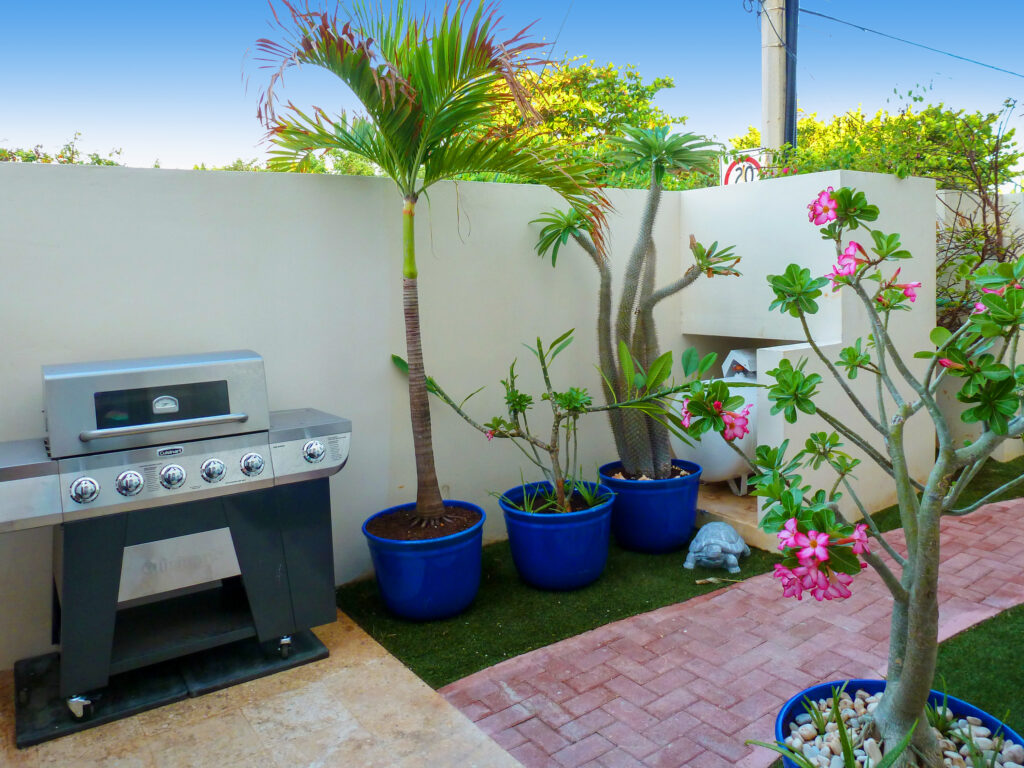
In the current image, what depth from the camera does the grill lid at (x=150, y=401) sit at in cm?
252

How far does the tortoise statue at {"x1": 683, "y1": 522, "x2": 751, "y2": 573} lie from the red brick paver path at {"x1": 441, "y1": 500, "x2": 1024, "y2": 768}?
0.18 m

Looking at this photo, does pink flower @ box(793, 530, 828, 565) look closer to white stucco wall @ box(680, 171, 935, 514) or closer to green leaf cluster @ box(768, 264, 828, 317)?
green leaf cluster @ box(768, 264, 828, 317)

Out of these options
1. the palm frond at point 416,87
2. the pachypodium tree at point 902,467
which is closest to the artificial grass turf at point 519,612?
the pachypodium tree at point 902,467

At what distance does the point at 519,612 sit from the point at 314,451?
4.09ft

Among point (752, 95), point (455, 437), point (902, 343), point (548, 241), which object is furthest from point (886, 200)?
point (752, 95)

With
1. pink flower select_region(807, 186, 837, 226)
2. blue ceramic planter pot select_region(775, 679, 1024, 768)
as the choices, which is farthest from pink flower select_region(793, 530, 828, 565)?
pink flower select_region(807, 186, 837, 226)

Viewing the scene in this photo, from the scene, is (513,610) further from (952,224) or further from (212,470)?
(952,224)

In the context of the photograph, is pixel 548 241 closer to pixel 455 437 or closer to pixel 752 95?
pixel 455 437

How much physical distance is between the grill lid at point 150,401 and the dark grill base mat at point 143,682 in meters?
0.92

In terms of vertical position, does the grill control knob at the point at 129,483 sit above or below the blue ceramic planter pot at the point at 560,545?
above

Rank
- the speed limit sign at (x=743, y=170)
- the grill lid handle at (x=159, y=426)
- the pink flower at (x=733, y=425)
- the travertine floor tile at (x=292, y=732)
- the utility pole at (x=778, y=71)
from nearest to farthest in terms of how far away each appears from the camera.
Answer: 1. the pink flower at (x=733, y=425)
2. the travertine floor tile at (x=292, y=732)
3. the grill lid handle at (x=159, y=426)
4. the speed limit sign at (x=743, y=170)
5. the utility pole at (x=778, y=71)

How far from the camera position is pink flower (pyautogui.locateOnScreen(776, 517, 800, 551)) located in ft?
5.26

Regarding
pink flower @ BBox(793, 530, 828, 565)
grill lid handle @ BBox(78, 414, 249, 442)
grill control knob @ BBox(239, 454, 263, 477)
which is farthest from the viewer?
grill control knob @ BBox(239, 454, 263, 477)

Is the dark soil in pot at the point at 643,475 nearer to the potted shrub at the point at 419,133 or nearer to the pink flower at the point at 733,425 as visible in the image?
the potted shrub at the point at 419,133
